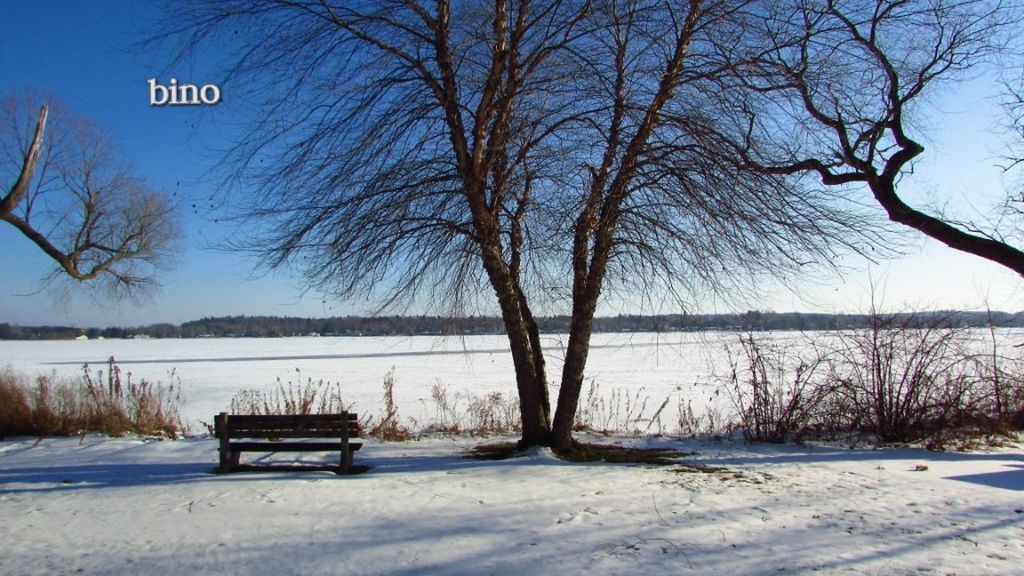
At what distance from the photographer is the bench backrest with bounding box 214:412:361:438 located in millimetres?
7516

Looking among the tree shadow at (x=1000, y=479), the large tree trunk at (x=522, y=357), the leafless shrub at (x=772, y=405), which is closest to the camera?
the tree shadow at (x=1000, y=479)

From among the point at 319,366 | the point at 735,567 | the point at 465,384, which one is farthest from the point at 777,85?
the point at 319,366

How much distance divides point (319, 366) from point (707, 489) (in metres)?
30.7

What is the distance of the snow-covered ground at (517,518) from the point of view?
4.48 meters

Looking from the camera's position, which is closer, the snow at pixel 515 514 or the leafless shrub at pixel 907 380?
the snow at pixel 515 514

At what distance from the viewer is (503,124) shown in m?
8.19

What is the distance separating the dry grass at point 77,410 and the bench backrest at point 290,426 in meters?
4.48

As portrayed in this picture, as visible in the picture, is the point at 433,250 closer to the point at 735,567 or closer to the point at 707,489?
the point at 707,489

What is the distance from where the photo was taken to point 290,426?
7.57m

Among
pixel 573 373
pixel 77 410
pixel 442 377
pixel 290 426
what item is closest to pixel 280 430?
pixel 290 426

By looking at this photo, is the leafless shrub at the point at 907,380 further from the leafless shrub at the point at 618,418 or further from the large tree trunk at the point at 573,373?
the large tree trunk at the point at 573,373

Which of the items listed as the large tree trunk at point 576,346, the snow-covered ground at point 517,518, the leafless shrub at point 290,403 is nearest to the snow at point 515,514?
the snow-covered ground at point 517,518

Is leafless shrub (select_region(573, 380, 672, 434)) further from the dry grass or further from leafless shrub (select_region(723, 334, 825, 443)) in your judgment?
the dry grass

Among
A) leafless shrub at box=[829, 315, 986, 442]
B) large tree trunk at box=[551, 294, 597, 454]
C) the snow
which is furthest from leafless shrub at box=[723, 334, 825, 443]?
large tree trunk at box=[551, 294, 597, 454]
